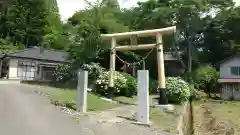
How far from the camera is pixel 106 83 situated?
882 inches

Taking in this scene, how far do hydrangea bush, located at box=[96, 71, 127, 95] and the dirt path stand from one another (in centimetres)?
752

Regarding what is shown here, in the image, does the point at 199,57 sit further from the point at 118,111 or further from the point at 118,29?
the point at 118,111

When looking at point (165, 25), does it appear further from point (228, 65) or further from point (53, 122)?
point (53, 122)

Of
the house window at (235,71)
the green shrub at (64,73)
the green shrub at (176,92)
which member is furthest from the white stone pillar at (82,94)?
the house window at (235,71)

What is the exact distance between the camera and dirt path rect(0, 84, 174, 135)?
10.1 metres

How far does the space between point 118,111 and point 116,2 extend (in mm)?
34491

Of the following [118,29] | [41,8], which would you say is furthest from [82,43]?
[41,8]

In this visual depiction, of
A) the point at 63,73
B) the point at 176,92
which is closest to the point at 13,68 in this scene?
the point at 63,73

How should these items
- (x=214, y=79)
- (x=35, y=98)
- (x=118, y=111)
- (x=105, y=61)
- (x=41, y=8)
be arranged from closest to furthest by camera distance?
1. (x=118, y=111)
2. (x=35, y=98)
3. (x=105, y=61)
4. (x=214, y=79)
5. (x=41, y=8)

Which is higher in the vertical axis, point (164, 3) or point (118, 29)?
point (164, 3)

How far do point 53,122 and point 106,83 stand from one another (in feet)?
36.4

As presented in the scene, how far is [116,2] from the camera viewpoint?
158 feet

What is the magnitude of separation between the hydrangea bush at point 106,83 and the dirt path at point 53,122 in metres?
7.52

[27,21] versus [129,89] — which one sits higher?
[27,21]
